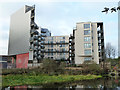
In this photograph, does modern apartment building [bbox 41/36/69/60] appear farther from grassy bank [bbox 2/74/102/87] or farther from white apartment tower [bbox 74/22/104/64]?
grassy bank [bbox 2/74/102/87]

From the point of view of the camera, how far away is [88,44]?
49188mm

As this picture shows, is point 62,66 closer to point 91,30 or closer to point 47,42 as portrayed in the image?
point 91,30

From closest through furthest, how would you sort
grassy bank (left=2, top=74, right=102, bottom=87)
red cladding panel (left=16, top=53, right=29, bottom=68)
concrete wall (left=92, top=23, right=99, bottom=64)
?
grassy bank (left=2, top=74, right=102, bottom=87), red cladding panel (left=16, top=53, right=29, bottom=68), concrete wall (left=92, top=23, right=99, bottom=64)

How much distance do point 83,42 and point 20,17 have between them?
25.6m

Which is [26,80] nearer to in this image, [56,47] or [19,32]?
[19,32]

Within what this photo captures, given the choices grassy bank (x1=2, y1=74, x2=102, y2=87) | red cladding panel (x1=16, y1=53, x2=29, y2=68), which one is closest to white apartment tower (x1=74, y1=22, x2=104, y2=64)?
red cladding panel (x1=16, y1=53, x2=29, y2=68)

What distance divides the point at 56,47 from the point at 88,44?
20.8 meters

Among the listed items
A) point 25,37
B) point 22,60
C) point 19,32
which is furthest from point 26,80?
point 19,32

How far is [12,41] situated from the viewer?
187 feet

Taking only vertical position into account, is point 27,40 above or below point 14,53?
above

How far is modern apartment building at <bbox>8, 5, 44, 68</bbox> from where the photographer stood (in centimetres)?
4681

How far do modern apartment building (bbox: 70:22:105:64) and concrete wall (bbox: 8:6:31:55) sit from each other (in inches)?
716

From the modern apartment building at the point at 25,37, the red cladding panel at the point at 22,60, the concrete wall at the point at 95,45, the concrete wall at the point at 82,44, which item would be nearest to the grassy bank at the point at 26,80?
the modern apartment building at the point at 25,37

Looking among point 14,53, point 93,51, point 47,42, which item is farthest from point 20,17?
point 93,51
